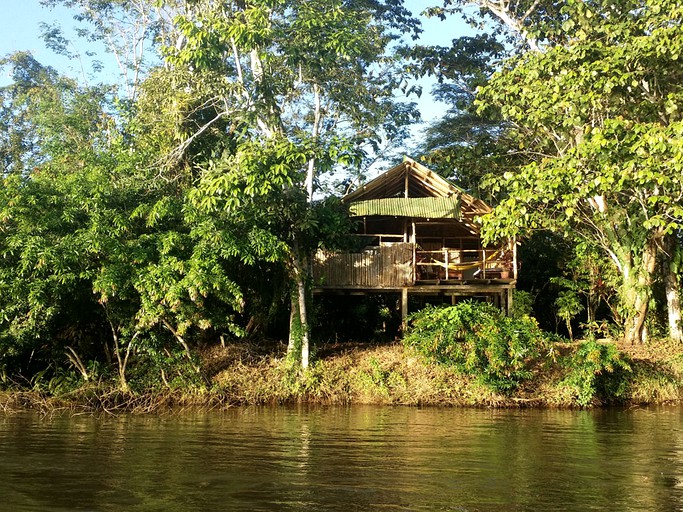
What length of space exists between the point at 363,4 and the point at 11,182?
13.6m

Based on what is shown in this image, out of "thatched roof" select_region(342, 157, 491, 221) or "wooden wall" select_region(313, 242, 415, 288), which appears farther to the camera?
"wooden wall" select_region(313, 242, 415, 288)

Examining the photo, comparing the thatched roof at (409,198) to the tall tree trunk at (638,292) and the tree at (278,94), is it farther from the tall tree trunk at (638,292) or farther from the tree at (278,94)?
the tall tree trunk at (638,292)

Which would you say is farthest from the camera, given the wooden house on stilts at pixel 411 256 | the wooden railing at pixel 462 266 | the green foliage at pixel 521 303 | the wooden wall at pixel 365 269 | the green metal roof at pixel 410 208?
Result: the green foliage at pixel 521 303

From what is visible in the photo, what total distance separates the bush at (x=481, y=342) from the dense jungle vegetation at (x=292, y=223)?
4cm

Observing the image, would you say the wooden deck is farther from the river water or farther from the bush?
the river water

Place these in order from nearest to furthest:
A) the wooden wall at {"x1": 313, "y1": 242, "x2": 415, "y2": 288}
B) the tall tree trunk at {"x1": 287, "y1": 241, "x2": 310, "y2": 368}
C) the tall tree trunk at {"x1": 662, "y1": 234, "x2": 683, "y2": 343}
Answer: the tall tree trunk at {"x1": 287, "y1": 241, "x2": 310, "y2": 368}
the wooden wall at {"x1": 313, "y1": 242, "x2": 415, "y2": 288}
the tall tree trunk at {"x1": 662, "y1": 234, "x2": 683, "y2": 343}

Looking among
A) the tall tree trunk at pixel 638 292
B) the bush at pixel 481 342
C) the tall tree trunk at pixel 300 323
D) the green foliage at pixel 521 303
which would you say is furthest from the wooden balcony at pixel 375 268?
the tall tree trunk at pixel 638 292

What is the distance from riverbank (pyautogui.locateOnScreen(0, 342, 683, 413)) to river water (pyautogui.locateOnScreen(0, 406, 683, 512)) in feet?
3.17

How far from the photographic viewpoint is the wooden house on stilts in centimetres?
1727

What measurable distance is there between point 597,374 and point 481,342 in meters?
2.46

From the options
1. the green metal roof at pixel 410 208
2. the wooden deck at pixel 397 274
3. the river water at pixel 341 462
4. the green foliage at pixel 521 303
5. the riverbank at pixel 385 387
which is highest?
the green metal roof at pixel 410 208

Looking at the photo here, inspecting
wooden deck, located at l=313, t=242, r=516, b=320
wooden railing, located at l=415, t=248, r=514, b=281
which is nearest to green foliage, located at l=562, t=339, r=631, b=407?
wooden deck, located at l=313, t=242, r=516, b=320

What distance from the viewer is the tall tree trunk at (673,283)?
17609mm

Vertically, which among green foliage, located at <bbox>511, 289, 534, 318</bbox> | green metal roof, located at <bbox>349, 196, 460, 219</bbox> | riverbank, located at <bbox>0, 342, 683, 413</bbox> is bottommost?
riverbank, located at <bbox>0, 342, 683, 413</bbox>
